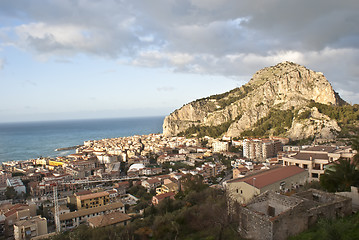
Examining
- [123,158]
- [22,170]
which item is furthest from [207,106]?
[22,170]

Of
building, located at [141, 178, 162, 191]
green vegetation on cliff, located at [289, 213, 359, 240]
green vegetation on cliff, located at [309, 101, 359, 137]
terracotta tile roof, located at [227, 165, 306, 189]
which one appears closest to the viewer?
green vegetation on cliff, located at [289, 213, 359, 240]

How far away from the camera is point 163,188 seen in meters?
26.5

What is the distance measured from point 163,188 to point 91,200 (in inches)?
276

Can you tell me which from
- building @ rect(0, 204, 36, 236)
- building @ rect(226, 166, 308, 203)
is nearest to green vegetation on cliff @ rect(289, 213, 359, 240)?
building @ rect(226, 166, 308, 203)

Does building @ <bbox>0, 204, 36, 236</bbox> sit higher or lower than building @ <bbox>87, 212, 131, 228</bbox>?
lower

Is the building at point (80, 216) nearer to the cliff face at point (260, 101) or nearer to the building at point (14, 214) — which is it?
the building at point (14, 214)

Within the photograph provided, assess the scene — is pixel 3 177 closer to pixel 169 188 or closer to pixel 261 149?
pixel 169 188

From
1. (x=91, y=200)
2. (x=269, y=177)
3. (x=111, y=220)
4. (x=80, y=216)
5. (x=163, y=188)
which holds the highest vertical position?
(x=269, y=177)

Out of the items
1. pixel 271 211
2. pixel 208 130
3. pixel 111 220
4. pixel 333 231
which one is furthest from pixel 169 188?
pixel 208 130

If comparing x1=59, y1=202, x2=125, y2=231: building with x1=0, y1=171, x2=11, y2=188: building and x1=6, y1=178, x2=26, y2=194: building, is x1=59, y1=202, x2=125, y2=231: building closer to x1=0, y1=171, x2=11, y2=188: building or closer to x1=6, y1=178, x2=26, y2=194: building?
x1=6, y1=178, x2=26, y2=194: building

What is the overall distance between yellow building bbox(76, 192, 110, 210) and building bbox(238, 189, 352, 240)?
19.6m

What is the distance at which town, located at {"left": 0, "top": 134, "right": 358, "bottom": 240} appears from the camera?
313 inches

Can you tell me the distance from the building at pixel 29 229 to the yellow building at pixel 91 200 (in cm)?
524

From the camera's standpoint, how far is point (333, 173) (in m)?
10.4
